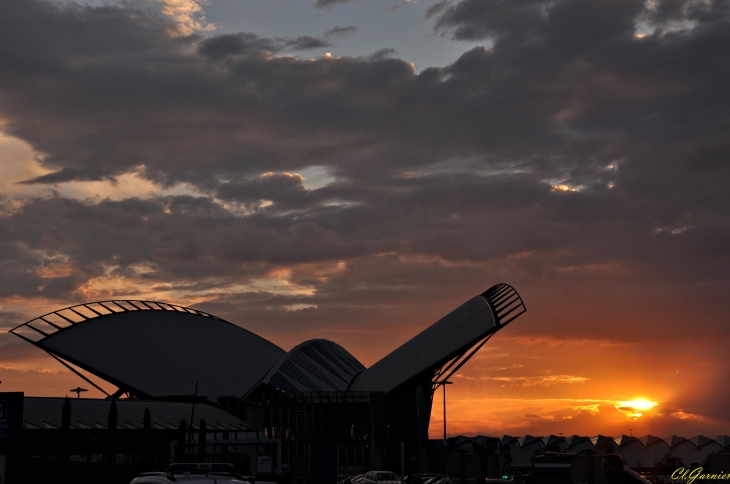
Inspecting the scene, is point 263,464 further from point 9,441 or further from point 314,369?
point 9,441

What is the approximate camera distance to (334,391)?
108m

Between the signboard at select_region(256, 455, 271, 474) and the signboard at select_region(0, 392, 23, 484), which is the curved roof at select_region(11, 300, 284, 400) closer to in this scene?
the signboard at select_region(256, 455, 271, 474)

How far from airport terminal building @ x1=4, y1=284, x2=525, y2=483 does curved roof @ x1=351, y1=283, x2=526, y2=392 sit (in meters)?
0.18

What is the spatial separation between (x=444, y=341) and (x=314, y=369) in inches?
841

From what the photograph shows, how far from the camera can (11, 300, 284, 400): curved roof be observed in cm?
11381

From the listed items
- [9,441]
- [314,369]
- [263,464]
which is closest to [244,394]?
[314,369]

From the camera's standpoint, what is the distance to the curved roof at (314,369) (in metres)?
112

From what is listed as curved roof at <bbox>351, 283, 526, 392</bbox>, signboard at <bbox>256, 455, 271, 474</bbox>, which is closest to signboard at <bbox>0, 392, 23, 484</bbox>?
signboard at <bbox>256, 455, 271, 474</bbox>

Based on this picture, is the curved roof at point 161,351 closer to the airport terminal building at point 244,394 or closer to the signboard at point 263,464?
the airport terminal building at point 244,394

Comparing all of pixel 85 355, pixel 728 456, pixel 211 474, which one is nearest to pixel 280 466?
pixel 85 355

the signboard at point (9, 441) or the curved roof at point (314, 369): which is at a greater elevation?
the curved roof at point (314, 369)

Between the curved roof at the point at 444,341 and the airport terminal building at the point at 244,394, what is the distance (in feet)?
0.59

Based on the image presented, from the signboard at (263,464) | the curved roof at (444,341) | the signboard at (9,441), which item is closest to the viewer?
the signboard at (9,441)

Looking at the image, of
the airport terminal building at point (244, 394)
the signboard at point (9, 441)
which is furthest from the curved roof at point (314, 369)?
the signboard at point (9, 441)
